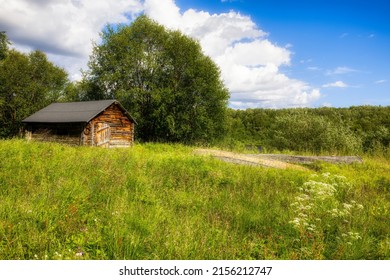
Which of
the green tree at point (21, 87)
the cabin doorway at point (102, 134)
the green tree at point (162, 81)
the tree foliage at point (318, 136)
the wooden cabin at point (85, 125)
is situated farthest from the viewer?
the green tree at point (21, 87)

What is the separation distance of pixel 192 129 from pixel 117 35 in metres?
13.6

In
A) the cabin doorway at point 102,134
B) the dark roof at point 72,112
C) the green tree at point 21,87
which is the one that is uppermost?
the green tree at point 21,87

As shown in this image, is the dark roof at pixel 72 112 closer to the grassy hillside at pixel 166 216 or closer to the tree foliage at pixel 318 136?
the tree foliage at pixel 318 136

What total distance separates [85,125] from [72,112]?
124 inches

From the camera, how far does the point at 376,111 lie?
44.7 m

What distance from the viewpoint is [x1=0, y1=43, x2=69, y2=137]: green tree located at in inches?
1490

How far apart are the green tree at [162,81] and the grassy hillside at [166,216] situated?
903 inches

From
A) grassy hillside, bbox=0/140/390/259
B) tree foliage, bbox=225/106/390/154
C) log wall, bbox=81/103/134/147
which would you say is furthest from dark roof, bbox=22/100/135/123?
grassy hillside, bbox=0/140/390/259

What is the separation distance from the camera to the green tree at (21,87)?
37844mm

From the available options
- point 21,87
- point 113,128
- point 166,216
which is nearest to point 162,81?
point 113,128

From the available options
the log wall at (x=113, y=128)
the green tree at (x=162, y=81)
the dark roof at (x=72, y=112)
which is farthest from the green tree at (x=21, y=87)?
the log wall at (x=113, y=128)

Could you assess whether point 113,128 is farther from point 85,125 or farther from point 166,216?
point 166,216

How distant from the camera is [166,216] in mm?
5203

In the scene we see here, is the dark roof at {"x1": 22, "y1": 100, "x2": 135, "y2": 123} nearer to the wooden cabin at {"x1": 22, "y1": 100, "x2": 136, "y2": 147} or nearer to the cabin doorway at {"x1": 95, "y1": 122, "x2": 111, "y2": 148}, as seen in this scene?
the wooden cabin at {"x1": 22, "y1": 100, "x2": 136, "y2": 147}
